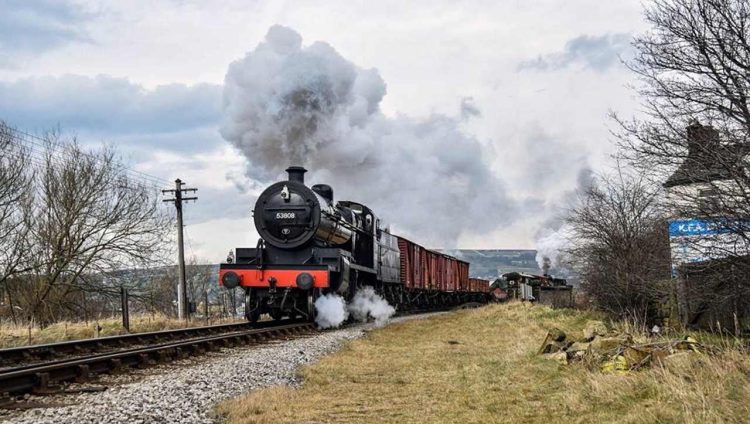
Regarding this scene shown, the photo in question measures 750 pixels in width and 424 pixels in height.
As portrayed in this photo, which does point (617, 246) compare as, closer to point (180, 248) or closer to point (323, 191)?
point (323, 191)

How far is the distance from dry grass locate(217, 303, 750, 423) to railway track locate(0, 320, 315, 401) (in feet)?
7.87

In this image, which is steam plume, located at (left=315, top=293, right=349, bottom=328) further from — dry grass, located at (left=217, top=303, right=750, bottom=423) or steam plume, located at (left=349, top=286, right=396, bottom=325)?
dry grass, located at (left=217, top=303, right=750, bottom=423)

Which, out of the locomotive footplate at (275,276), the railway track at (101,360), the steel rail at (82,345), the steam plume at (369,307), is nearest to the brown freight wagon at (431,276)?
the steam plume at (369,307)

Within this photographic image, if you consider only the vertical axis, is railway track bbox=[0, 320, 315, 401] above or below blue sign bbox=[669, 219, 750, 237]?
below

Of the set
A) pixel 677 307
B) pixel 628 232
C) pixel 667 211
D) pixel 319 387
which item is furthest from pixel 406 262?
pixel 319 387

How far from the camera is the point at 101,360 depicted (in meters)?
9.25

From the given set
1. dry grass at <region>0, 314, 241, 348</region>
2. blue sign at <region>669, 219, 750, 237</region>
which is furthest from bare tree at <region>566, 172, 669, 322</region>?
dry grass at <region>0, 314, 241, 348</region>

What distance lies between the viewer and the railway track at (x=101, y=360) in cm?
766

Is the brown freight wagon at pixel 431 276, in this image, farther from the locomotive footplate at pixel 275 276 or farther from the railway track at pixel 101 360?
the railway track at pixel 101 360

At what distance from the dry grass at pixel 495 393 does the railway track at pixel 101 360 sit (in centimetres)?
240

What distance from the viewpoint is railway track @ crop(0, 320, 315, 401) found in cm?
766

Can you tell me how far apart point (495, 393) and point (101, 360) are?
5.27 m

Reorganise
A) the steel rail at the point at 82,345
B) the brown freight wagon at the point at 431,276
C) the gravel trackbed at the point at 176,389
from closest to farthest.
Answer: the gravel trackbed at the point at 176,389 → the steel rail at the point at 82,345 → the brown freight wagon at the point at 431,276

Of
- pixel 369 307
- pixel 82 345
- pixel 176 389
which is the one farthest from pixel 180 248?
pixel 176 389
